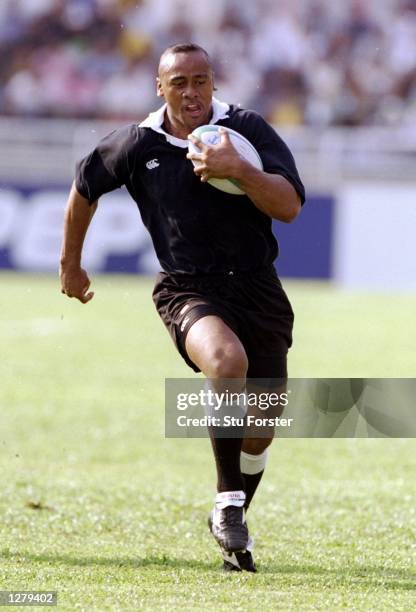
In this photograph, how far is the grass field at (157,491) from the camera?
4.57 metres

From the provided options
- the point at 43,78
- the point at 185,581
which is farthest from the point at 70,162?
the point at 185,581

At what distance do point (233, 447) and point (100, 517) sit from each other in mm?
1505

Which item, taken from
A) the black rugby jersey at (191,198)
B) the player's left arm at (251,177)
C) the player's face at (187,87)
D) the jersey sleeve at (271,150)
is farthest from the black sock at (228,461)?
the player's face at (187,87)

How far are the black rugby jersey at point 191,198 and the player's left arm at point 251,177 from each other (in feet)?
0.44

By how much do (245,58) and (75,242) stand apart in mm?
18557

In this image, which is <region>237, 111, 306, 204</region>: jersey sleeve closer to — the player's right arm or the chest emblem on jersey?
the chest emblem on jersey

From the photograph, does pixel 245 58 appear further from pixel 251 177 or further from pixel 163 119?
pixel 251 177

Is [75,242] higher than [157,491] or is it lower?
higher

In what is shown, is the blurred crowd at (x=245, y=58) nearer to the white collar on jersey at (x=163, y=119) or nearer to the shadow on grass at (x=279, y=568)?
the white collar on jersey at (x=163, y=119)

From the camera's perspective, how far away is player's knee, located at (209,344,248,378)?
15.8 ft

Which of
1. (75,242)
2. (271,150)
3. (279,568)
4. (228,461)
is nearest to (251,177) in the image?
(271,150)

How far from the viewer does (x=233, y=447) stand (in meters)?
4.97

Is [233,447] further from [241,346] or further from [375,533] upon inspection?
[375,533]

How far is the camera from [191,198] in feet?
16.8
